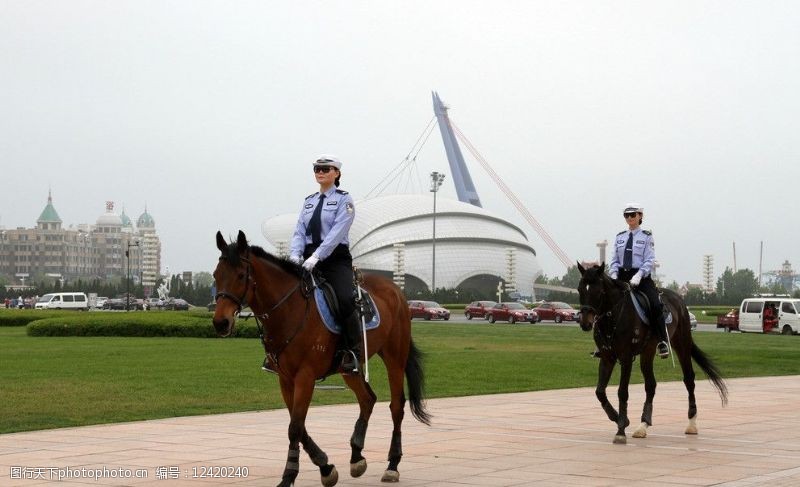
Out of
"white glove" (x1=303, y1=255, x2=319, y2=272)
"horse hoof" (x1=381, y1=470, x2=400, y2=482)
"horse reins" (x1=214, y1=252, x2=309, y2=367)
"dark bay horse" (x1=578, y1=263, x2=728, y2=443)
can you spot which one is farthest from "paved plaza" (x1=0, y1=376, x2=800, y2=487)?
"white glove" (x1=303, y1=255, x2=319, y2=272)

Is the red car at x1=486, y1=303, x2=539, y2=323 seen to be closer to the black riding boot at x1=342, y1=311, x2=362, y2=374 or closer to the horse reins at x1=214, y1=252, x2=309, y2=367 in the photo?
the black riding boot at x1=342, y1=311, x2=362, y2=374

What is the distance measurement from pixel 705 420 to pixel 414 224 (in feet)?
398

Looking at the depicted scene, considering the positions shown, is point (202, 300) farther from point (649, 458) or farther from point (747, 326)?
point (649, 458)

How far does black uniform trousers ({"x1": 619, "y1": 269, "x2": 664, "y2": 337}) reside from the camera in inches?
538

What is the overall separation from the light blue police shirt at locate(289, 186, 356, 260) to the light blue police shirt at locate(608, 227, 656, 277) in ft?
16.0

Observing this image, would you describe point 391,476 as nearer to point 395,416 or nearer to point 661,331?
point 395,416

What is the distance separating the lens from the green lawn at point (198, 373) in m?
15.8

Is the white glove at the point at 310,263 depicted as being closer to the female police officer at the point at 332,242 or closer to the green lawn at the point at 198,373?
the female police officer at the point at 332,242

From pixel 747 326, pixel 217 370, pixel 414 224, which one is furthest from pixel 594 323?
pixel 414 224

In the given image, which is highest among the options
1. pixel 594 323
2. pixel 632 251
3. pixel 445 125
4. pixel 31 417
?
pixel 445 125

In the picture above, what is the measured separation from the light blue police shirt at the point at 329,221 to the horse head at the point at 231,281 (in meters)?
0.76

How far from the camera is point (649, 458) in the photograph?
11.3 meters

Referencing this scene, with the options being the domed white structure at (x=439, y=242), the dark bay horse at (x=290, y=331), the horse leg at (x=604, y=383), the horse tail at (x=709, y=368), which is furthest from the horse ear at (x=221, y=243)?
the domed white structure at (x=439, y=242)

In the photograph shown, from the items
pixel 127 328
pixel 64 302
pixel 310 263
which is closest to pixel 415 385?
pixel 310 263
